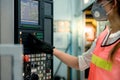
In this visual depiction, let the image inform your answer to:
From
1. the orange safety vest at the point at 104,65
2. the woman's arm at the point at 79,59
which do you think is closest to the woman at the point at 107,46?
the orange safety vest at the point at 104,65

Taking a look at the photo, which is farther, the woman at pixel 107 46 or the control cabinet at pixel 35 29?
the woman at pixel 107 46

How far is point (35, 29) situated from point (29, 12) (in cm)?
10

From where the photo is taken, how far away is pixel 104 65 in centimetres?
131

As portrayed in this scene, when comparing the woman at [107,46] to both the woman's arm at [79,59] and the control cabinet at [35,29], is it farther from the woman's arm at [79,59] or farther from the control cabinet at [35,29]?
the woman's arm at [79,59]

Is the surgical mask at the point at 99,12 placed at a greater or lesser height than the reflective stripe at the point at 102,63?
greater

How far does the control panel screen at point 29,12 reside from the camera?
3.76ft

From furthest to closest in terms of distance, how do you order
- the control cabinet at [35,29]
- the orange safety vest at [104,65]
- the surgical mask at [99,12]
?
1. the surgical mask at [99,12]
2. the orange safety vest at [104,65]
3. the control cabinet at [35,29]

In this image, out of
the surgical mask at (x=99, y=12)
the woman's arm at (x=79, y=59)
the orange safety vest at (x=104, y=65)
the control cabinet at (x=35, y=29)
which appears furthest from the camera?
the woman's arm at (x=79, y=59)

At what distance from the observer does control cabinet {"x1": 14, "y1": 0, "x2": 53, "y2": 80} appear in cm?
112

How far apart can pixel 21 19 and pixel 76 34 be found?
401 cm

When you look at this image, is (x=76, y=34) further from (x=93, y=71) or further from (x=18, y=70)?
(x=18, y=70)

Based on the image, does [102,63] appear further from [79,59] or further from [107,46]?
[79,59]

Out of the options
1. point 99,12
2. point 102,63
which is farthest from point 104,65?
point 99,12

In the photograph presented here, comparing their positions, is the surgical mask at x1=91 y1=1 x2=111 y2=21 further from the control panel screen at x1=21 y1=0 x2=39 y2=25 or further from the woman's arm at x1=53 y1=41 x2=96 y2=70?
the control panel screen at x1=21 y1=0 x2=39 y2=25
